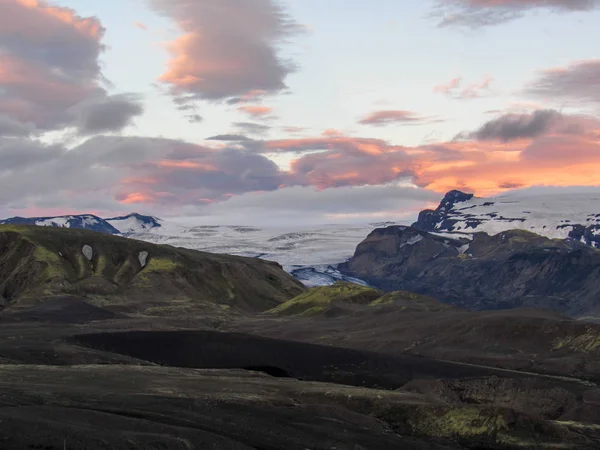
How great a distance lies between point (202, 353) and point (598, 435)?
3430 inches

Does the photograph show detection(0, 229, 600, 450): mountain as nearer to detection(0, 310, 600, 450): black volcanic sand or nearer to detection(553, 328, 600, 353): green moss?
detection(0, 310, 600, 450): black volcanic sand

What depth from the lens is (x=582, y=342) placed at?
172 meters

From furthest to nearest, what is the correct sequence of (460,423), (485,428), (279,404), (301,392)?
(301,392) → (279,404) → (460,423) → (485,428)

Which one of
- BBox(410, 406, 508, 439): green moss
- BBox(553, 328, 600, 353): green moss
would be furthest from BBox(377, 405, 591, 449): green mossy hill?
BBox(553, 328, 600, 353): green moss

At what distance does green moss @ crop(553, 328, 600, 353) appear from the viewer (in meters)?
168

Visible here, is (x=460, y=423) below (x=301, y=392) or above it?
below

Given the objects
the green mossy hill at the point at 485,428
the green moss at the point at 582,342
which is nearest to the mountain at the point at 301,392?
the green mossy hill at the point at 485,428

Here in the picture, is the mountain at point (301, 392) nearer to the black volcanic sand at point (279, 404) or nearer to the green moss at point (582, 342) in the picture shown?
the black volcanic sand at point (279, 404)

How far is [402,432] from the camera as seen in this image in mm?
87625

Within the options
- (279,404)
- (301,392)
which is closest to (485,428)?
(279,404)

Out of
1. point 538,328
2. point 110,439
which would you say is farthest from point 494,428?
point 538,328

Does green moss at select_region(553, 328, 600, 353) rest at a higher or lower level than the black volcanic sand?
lower

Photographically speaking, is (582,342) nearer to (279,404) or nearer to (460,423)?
(460,423)

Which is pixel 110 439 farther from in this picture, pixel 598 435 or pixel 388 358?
pixel 388 358
